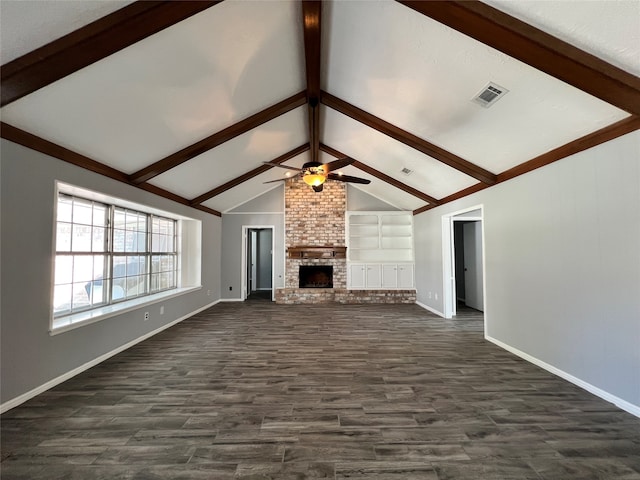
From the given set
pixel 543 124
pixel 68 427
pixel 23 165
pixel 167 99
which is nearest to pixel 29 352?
pixel 68 427

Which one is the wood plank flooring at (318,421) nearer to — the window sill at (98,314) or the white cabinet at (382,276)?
the window sill at (98,314)

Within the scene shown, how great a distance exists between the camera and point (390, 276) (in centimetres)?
718

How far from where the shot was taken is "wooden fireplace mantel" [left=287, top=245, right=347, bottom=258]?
7340mm

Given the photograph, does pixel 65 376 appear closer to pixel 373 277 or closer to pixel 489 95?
pixel 489 95

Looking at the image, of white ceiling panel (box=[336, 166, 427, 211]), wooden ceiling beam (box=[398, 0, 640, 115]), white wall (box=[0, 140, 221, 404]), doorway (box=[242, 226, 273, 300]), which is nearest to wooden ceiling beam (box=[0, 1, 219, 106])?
white wall (box=[0, 140, 221, 404])

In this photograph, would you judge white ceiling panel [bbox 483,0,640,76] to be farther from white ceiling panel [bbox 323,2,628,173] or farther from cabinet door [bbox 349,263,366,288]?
cabinet door [bbox 349,263,366,288]

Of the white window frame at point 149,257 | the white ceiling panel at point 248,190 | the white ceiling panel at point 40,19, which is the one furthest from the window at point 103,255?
the white ceiling panel at point 40,19

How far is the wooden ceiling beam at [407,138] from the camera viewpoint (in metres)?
3.82

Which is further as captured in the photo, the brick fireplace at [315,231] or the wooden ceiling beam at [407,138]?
the brick fireplace at [315,231]

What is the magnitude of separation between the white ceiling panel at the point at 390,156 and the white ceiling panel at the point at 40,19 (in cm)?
293

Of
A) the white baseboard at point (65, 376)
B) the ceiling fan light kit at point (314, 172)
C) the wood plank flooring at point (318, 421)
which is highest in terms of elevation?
the ceiling fan light kit at point (314, 172)

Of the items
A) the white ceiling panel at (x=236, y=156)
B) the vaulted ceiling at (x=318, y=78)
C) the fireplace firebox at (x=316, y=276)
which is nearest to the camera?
the vaulted ceiling at (x=318, y=78)

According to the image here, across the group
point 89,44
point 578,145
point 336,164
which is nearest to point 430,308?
point 336,164

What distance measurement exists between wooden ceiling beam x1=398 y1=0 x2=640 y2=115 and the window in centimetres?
419
